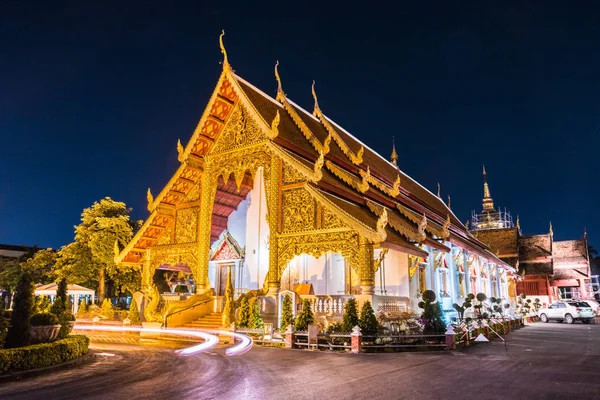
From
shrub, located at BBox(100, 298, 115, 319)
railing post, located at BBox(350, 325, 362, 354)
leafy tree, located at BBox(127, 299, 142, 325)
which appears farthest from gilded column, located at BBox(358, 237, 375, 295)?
shrub, located at BBox(100, 298, 115, 319)

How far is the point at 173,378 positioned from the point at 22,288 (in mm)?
3792

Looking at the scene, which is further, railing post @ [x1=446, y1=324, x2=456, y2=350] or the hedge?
railing post @ [x1=446, y1=324, x2=456, y2=350]

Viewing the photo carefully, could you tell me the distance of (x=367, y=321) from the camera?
12.3 metres

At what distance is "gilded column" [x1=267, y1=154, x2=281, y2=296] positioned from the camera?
1505cm

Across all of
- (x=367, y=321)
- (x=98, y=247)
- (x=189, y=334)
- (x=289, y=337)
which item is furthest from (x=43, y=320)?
(x=98, y=247)

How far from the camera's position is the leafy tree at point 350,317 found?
12422 millimetres

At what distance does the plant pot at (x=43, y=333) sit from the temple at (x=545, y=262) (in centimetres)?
3379

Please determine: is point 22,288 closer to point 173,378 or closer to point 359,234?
point 173,378

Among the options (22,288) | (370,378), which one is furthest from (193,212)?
(370,378)

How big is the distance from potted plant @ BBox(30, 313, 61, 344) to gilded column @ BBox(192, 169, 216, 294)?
7540 millimetres

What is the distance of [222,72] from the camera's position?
1738 centimetres

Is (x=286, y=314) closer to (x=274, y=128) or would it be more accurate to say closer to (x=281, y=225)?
(x=281, y=225)

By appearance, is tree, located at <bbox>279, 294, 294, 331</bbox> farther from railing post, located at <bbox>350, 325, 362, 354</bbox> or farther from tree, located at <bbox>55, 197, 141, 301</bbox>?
tree, located at <bbox>55, 197, 141, 301</bbox>

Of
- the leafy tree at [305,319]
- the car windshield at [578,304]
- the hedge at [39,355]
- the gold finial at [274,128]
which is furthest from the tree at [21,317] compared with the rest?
the car windshield at [578,304]
